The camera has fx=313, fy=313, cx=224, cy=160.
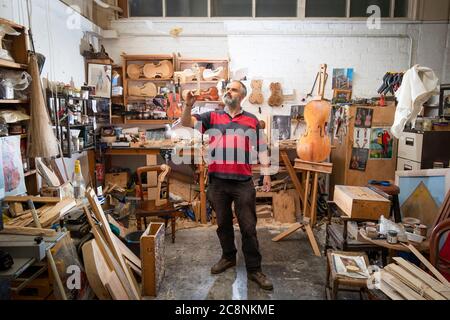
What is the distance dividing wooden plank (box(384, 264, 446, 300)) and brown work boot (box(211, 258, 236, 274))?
1361 millimetres

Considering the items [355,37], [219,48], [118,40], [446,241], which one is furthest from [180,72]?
[446,241]

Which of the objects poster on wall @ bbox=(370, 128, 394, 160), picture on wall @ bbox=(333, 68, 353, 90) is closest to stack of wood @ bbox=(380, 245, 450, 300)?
poster on wall @ bbox=(370, 128, 394, 160)

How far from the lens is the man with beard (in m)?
2.59

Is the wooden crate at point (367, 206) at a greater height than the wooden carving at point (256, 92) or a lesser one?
lesser

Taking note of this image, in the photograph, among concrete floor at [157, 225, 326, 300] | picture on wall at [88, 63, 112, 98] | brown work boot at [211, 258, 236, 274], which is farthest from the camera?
picture on wall at [88, 63, 112, 98]

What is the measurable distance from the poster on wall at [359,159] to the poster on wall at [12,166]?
11.6ft

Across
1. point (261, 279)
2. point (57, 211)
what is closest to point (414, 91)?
point (261, 279)

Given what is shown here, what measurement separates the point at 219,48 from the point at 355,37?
200 cm

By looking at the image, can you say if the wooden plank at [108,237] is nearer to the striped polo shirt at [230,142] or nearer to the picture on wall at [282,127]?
the striped polo shirt at [230,142]

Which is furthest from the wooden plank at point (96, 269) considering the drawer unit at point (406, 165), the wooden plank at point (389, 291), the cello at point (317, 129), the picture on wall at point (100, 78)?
the drawer unit at point (406, 165)

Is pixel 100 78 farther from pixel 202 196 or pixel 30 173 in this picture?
pixel 202 196

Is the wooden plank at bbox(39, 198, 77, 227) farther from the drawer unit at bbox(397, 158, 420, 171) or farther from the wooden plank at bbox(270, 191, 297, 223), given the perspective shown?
the drawer unit at bbox(397, 158, 420, 171)

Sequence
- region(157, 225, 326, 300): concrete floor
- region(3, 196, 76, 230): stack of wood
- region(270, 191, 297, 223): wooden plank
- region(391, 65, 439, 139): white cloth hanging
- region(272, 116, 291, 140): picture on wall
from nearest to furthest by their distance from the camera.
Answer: region(3, 196, 76, 230): stack of wood → region(157, 225, 326, 300): concrete floor → region(391, 65, 439, 139): white cloth hanging → region(270, 191, 297, 223): wooden plank → region(272, 116, 291, 140): picture on wall

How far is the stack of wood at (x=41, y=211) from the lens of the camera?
6.55ft
